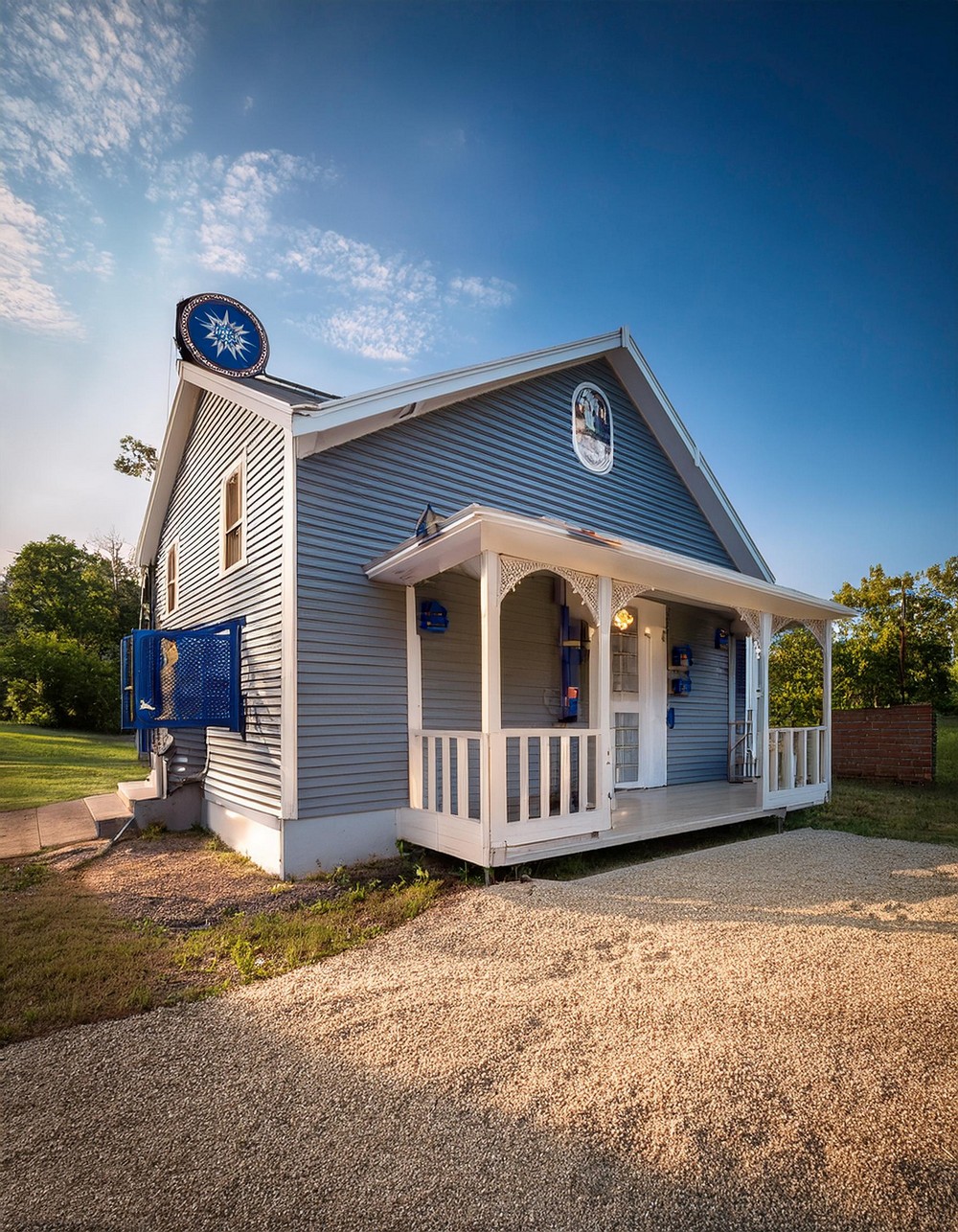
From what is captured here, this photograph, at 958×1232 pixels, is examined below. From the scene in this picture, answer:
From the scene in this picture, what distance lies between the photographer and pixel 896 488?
1892 cm

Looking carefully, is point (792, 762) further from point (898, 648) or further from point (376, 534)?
point (898, 648)

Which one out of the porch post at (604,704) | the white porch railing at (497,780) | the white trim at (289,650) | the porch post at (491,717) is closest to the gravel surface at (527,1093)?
the porch post at (491,717)

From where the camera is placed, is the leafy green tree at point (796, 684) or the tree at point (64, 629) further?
the tree at point (64, 629)

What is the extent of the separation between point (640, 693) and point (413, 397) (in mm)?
5117

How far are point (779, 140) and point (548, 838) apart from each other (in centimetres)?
1033

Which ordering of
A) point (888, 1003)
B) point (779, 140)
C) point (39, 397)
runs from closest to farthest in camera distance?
point (888, 1003) < point (779, 140) < point (39, 397)

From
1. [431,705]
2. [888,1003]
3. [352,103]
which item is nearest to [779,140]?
[352,103]

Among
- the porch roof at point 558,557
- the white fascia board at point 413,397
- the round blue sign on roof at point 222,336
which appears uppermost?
the round blue sign on roof at point 222,336

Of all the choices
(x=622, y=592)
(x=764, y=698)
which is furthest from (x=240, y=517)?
(x=764, y=698)

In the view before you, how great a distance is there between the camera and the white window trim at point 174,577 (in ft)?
34.0

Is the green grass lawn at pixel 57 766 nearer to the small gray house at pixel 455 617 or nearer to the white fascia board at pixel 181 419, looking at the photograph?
the small gray house at pixel 455 617

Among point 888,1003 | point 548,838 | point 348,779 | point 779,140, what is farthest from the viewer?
point 779,140

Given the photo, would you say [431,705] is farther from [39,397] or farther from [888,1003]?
[39,397]

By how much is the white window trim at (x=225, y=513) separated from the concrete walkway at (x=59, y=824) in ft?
10.5
